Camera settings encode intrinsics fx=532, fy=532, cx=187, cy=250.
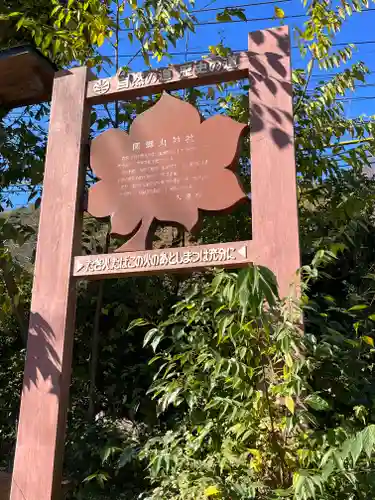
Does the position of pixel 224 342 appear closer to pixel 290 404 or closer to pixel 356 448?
pixel 290 404

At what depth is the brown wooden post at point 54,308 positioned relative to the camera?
9.01 feet

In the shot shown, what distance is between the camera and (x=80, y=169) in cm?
326

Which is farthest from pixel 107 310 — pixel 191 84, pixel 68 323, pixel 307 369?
pixel 307 369

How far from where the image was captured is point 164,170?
9.95 feet

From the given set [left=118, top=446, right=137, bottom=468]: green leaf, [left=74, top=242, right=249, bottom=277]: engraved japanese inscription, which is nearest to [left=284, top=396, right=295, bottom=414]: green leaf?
[left=74, top=242, right=249, bottom=277]: engraved japanese inscription

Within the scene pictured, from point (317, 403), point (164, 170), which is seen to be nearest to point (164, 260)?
point (164, 170)

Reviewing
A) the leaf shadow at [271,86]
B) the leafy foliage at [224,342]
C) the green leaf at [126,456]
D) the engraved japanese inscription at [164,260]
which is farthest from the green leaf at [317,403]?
the leaf shadow at [271,86]

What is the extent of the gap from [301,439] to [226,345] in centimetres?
63

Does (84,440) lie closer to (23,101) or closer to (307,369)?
(307,369)

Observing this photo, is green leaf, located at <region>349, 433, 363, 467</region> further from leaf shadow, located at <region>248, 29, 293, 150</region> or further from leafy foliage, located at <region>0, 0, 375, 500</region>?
leaf shadow, located at <region>248, 29, 293, 150</region>

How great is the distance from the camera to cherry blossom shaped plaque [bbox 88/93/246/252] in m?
2.89

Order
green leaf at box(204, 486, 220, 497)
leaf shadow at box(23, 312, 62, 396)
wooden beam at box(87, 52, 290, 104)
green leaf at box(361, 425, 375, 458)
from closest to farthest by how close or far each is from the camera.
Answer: green leaf at box(361, 425, 375, 458) < green leaf at box(204, 486, 220, 497) < leaf shadow at box(23, 312, 62, 396) < wooden beam at box(87, 52, 290, 104)

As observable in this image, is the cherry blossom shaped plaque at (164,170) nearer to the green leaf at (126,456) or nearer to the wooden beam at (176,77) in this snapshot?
the wooden beam at (176,77)

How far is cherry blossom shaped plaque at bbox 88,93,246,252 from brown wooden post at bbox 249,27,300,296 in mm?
127
